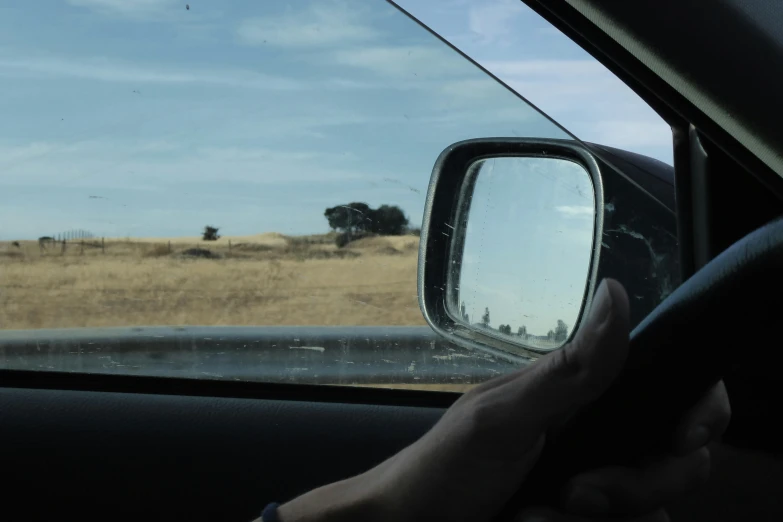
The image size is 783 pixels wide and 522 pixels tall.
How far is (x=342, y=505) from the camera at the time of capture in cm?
137

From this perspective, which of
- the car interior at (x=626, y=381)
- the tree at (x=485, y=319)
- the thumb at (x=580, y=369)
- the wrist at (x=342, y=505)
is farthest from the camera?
the tree at (x=485, y=319)

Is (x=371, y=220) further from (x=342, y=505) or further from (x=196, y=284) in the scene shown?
(x=342, y=505)

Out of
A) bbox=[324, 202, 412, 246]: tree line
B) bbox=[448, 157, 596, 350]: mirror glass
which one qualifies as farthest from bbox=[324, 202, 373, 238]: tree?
bbox=[448, 157, 596, 350]: mirror glass

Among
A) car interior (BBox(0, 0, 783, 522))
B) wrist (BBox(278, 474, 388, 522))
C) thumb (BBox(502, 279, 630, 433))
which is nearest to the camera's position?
thumb (BBox(502, 279, 630, 433))

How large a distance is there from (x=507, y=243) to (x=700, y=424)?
4.84 ft

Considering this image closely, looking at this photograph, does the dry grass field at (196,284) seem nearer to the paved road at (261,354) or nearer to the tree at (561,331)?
the paved road at (261,354)

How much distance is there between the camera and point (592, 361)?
3.18 feet

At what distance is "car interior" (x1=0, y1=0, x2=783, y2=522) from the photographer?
3.70ft

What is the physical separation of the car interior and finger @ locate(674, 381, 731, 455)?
5 cm

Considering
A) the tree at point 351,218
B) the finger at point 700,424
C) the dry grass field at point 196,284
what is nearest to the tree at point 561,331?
the dry grass field at point 196,284

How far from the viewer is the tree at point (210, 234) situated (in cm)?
272

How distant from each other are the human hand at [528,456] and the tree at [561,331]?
127 centimetres

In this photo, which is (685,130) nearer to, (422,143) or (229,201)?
(422,143)

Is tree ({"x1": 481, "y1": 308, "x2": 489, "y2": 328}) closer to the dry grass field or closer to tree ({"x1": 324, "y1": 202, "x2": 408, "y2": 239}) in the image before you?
the dry grass field
